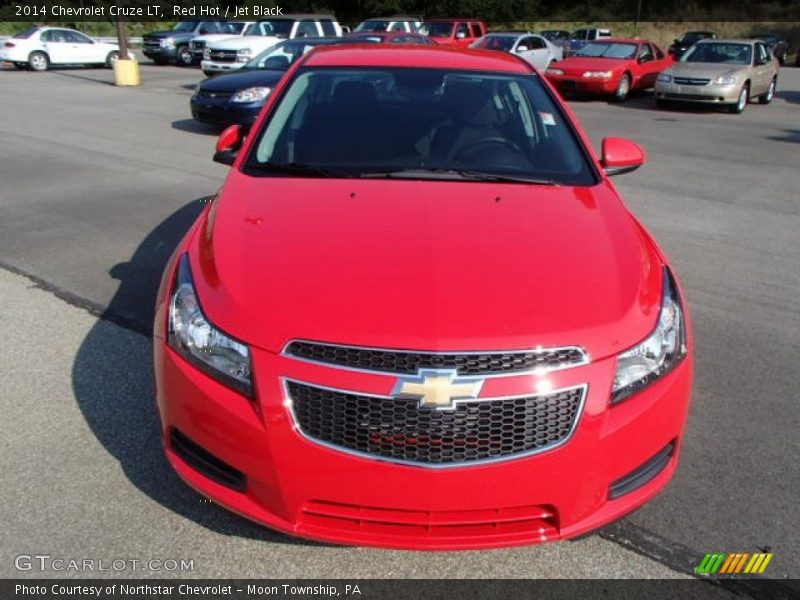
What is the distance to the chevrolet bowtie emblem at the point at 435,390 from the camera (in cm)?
226

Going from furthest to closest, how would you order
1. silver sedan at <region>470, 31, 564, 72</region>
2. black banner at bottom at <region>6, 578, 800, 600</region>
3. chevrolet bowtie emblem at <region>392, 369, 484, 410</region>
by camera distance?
silver sedan at <region>470, 31, 564, 72</region>, black banner at bottom at <region>6, 578, 800, 600</region>, chevrolet bowtie emblem at <region>392, 369, 484, 410</region>

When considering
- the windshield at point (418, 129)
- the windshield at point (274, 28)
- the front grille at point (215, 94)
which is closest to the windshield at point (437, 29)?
the windshield at point (274, 28)

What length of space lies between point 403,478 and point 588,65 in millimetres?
18369

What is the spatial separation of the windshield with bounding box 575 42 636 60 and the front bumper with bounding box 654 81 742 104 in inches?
102

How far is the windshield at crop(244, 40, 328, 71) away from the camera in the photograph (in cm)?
1372

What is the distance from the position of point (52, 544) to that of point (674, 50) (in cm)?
3796

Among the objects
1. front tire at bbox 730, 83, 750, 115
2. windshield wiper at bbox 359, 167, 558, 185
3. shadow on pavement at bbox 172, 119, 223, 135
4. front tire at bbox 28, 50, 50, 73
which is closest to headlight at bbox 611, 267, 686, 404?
windshield wiper at bbox 359, 167, 558, 185

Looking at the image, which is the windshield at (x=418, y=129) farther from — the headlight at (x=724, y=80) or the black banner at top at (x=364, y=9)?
the black banner at top at (x=364, y=9)

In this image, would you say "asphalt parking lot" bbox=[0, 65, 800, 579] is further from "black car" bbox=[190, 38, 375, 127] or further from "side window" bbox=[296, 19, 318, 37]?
"side window" bbox=[296, 19, 318, 37]

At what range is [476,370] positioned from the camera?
2.29 meters

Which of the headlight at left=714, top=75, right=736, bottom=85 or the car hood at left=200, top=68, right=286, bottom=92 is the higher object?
the car hood at left=200, top=68, right=286, bottom=92

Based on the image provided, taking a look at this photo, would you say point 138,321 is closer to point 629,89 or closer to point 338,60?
point 338,60

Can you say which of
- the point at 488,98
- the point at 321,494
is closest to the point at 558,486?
the point at 321,494

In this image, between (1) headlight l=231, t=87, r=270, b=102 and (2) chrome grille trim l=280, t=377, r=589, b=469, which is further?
(1) headlight l=231, t=87, r=270, b=102
